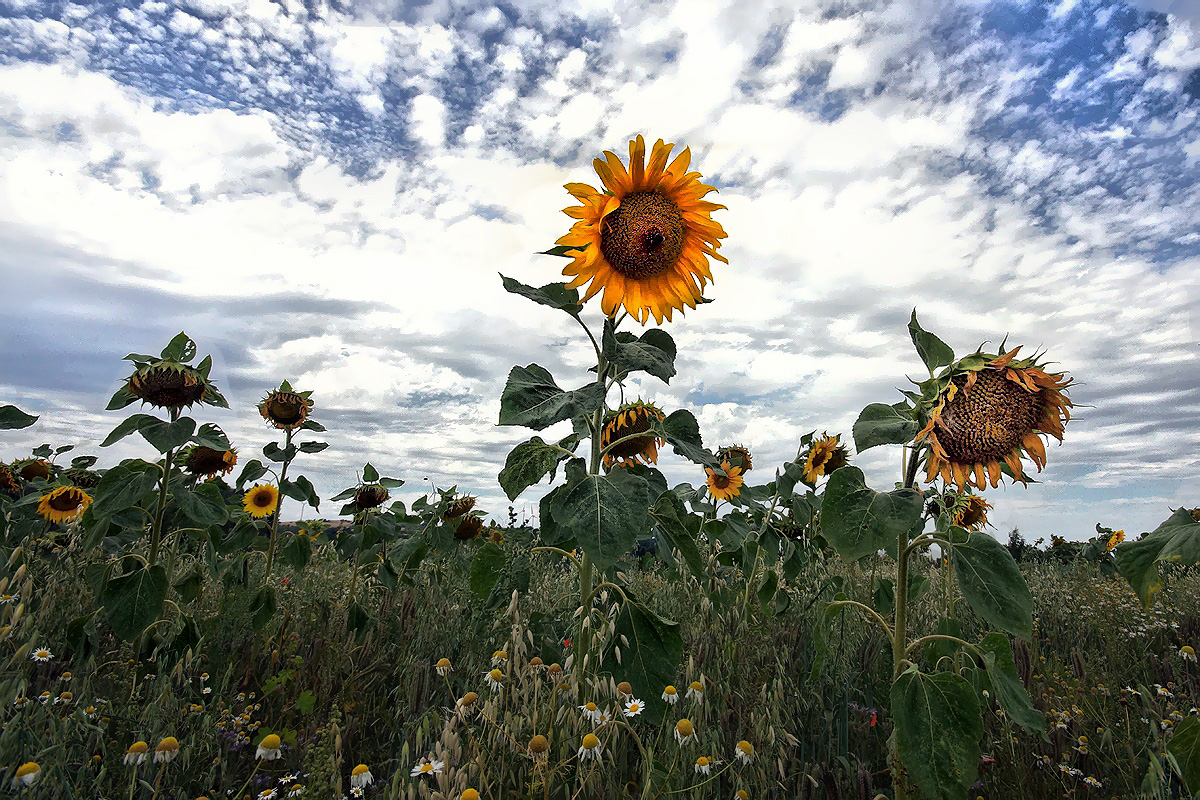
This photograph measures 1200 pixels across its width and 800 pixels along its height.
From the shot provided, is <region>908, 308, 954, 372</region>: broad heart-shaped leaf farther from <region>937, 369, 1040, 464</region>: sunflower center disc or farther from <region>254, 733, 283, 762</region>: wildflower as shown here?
<region>254, 733, 283, 762</region>: wildflower

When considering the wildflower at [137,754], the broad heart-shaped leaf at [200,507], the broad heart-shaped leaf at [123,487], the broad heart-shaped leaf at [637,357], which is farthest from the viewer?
the broad heart-shaped leaf at [200,507]

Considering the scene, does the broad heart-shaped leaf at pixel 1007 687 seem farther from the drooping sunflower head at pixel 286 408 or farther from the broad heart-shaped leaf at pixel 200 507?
the drooping sunflower head at pixel 286 408

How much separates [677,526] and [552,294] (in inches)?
36.8

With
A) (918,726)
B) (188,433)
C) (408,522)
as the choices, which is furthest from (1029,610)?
(408,522)

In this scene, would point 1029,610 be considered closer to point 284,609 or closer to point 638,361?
point 638,361

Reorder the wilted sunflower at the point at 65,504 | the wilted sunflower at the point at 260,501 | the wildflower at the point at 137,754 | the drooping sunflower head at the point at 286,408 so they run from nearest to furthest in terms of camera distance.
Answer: the wildflower at the point at 137,754, the drooping sunflower head at the point at 286,408, the wilted sunflower at the point at 65,504, the wilted sunflower at the point at 260,501

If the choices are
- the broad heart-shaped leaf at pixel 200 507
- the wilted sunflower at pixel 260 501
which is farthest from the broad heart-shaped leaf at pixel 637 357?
the wilted sunflower at pixel 260 501

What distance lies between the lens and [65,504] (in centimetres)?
533

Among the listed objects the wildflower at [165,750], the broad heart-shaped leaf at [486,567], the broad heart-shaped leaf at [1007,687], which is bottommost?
the wildflower at [165,750]

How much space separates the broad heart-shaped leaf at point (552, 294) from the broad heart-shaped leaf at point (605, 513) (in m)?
0.61

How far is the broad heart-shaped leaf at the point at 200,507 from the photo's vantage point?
11.7 ft

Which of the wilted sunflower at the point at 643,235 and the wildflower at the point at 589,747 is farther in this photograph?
the wilted sunflower at the point at 643,235

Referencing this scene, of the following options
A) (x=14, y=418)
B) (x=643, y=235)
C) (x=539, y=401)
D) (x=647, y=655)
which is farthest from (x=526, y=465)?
(x=14, y=418)

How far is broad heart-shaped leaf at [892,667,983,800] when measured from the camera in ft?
6.03
